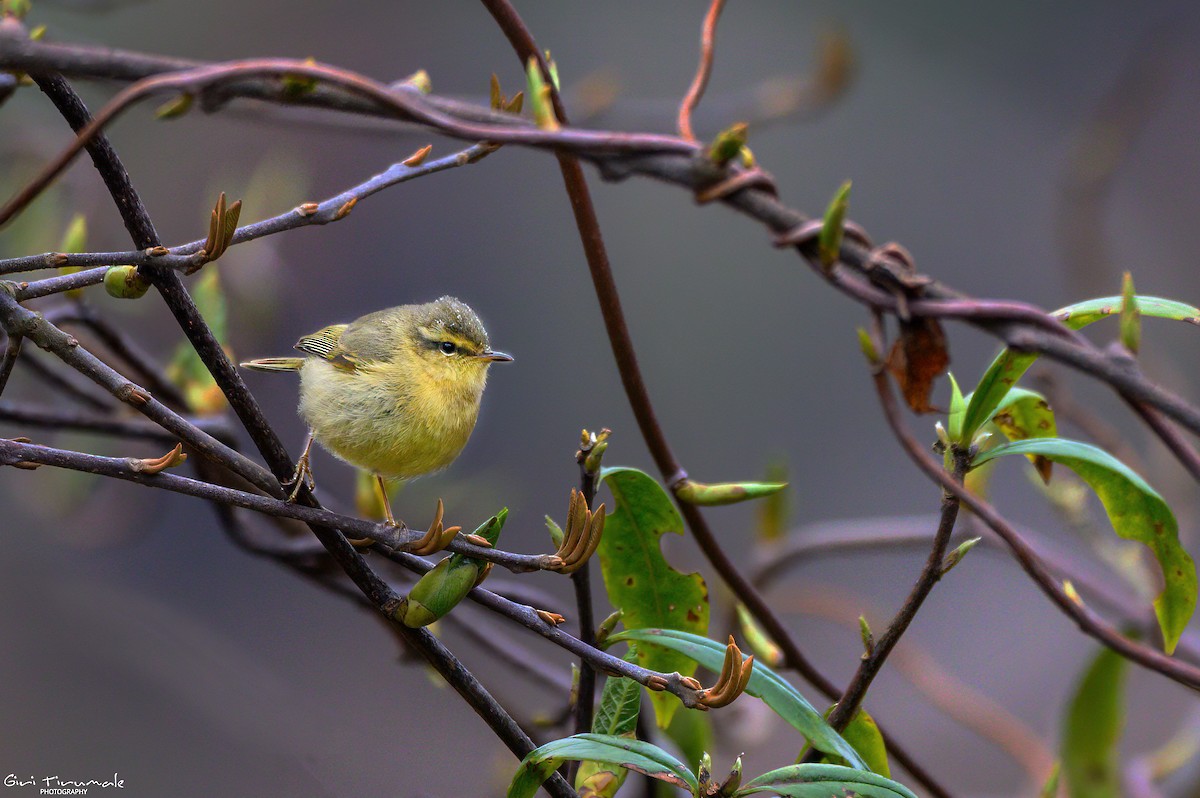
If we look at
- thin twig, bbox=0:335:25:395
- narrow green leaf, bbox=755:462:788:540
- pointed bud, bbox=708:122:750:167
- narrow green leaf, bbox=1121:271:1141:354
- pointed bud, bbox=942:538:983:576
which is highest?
thin twig, bbox=0:335:25:395

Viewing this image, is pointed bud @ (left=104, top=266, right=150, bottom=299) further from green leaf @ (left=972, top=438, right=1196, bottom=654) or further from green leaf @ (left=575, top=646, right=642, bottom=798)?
green leaf @ (left=972, top=438, right=1196, bottom=654)

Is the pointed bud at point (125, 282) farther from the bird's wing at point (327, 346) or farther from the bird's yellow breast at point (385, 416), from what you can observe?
the bird's wing at point (327, 346)

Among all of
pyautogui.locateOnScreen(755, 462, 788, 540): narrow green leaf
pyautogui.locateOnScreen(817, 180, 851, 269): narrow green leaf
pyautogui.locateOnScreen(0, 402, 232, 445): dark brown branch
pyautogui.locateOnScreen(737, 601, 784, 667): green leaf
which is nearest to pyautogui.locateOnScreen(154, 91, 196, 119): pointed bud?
pyautogui.locateOnScreen(817, 180, 851, 269): narrow green leaf

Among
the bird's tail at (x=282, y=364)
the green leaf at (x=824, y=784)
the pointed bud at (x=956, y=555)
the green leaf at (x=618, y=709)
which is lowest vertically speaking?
the green leaf at (x=824, y=784)

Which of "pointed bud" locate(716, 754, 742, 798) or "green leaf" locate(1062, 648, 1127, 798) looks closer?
"pointed bud" locate(716, 754, 742, 798)

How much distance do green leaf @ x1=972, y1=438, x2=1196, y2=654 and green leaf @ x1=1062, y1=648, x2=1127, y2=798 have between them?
1.87ft

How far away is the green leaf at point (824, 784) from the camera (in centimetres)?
89

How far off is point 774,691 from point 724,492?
0.71 ft

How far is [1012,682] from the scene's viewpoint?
3.53 m

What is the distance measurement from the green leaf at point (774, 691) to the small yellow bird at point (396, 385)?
0.56 m

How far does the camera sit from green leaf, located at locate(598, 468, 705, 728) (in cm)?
113

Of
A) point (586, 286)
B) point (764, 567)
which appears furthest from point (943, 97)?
point (764, 567)

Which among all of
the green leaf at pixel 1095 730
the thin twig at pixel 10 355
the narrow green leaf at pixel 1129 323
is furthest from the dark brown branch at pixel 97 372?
the green leaf at pixel 1095 730

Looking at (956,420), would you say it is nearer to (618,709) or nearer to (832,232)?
(832,232)
